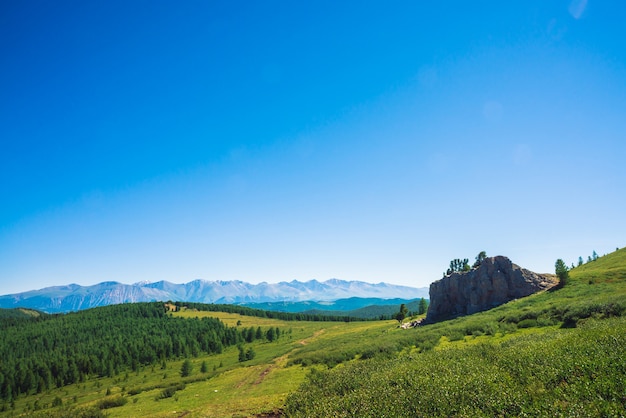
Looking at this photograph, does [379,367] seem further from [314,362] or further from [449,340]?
[314,362]

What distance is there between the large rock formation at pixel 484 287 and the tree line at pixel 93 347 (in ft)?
295

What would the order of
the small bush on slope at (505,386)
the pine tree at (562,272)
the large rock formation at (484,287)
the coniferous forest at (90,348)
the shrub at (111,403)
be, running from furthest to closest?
1. the coniferous forest at (90,348)
2. the large rock formation at (484,287)
3. the pine tree at (562,272)
4. the shrub at (111,403)
5. the small bush on slope at (505,386)

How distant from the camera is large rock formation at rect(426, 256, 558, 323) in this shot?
86562 millimetres

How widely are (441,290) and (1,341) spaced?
238 meters

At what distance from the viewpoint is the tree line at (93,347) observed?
113 m

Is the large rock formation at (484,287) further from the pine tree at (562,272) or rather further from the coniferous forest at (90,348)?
the coniferous forest at (90,348)

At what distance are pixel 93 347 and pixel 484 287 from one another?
179981 mm

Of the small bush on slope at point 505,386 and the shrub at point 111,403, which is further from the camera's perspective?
the shrub at point 111,403

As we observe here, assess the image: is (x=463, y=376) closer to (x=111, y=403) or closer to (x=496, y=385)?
(x=496, y=385)

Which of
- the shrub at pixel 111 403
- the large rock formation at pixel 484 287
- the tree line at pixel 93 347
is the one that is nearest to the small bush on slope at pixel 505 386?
the shrub at pixel 111 403

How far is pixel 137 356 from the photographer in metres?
132

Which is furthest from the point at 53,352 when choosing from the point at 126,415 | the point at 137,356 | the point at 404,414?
the point at 404,414

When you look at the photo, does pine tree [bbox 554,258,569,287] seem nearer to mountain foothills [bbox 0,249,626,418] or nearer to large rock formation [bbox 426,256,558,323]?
mountain foothills [bbox 0,249,626,418]

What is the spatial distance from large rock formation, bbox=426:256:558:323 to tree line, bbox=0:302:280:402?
8990 centimetres
